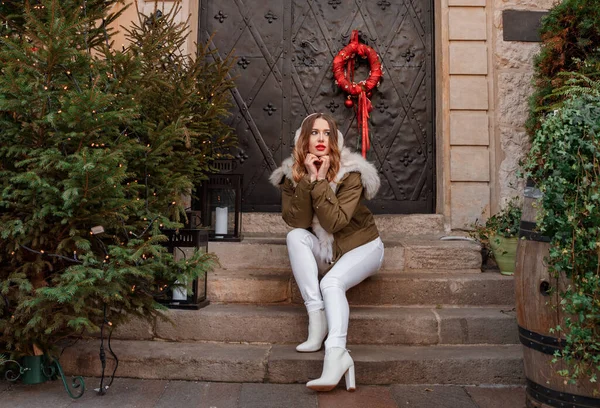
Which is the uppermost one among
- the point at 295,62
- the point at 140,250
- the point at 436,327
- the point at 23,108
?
the point at 295,62

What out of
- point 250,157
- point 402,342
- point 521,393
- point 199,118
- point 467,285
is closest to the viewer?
point 521,393

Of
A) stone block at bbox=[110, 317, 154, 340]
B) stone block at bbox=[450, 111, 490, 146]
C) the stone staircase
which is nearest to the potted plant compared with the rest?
the stone staircase

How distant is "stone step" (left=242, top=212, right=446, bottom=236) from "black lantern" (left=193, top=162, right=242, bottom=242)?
2.11 feet

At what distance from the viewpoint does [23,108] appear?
Answer: 2508 mm

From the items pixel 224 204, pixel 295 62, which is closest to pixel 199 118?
pixel 224 204

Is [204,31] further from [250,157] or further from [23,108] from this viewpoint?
[23,108]

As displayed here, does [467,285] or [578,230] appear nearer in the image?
[578,230]

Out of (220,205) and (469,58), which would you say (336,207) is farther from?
(469,58)

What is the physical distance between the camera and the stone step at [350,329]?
3250 mm

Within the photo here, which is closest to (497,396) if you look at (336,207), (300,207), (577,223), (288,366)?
(288,366)

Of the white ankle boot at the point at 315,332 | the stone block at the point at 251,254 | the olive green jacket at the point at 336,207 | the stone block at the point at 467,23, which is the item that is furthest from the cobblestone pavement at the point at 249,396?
the stone block at the point at 467,23

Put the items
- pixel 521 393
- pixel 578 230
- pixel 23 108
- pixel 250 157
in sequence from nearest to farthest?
1. pixel 578 230
2. pixel 23 108
3. pixel 521 393
4. pixel 250 157

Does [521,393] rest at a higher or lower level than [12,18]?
lower

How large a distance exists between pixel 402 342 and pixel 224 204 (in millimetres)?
1952
